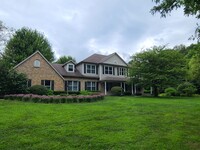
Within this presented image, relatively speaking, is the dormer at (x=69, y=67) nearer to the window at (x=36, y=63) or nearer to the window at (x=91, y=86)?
the window at (x=91, y=86)

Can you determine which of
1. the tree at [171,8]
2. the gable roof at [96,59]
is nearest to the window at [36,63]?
the gable roof at [96,59]

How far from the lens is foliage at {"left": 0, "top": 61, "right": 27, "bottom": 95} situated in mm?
18825

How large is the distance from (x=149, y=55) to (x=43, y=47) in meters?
25.2

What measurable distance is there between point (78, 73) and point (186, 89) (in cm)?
1717

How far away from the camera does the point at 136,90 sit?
34281mm

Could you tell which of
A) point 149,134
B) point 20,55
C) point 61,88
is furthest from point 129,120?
point 20,55

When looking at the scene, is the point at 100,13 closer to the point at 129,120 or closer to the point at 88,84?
the point at 129,120

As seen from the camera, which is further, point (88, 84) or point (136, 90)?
point (136, 90)

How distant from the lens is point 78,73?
29.3 metres

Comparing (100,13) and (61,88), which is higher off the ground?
(100,13)

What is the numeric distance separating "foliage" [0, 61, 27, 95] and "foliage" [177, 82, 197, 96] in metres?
24.1

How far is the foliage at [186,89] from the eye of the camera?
3108 cm

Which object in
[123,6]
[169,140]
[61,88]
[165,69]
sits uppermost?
[123,6]

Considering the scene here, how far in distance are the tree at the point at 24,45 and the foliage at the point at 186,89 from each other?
28.1 m
